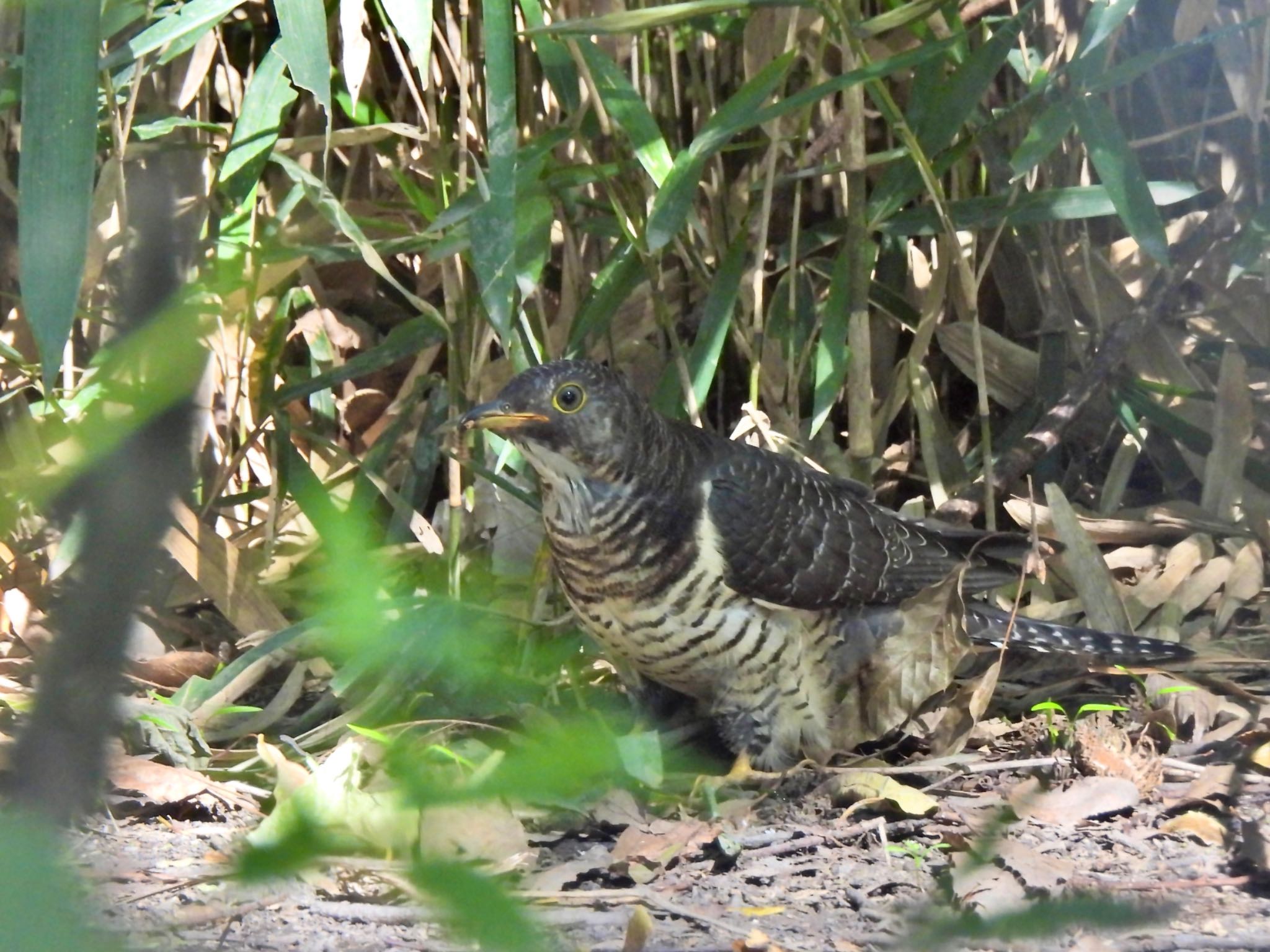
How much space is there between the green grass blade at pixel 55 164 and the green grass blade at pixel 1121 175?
7.68 feet

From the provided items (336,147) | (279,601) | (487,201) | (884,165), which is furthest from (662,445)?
(336,147)

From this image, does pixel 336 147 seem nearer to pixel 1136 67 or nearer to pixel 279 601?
pixel 279 601

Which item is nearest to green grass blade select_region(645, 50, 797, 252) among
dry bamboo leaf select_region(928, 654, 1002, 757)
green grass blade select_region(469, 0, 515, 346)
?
green grass blade select_region(469, 0, 515, 346)

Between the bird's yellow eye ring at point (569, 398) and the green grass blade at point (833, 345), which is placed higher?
the green grass blade at point (833, 345)

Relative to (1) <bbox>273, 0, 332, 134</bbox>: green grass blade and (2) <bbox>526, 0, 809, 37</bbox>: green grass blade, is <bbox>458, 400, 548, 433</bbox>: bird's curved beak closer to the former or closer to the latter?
(1) <bbox>273, 0, 332, 134</bbox>: green grass blade

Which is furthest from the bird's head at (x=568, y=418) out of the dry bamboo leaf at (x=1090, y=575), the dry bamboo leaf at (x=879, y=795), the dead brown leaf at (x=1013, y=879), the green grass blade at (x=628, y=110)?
the dry bamboo leaf at (x=1090, y=575)

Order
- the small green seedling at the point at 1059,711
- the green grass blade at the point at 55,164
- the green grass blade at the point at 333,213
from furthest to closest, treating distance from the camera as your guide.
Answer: the green grass blade at the point at 333,213, the small green seedling at the point at 1059,711, the green grass blade at the point at 55,164

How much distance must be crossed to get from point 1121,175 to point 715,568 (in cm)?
139

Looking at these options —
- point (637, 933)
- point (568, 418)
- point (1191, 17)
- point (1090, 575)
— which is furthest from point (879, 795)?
point (1191, 17)

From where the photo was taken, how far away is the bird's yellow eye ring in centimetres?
312

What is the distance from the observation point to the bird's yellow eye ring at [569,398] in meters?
3.12

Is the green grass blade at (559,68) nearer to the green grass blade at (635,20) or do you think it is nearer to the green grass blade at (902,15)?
the green grass blade at (635,20)

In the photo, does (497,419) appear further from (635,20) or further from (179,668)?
(179,668)

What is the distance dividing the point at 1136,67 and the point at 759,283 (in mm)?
1103
